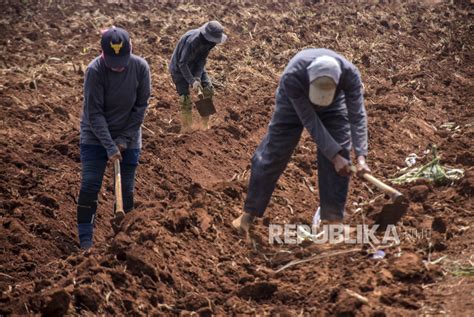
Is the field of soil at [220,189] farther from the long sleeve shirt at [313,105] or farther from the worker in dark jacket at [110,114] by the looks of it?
the long sleeve shirt at [313,105]

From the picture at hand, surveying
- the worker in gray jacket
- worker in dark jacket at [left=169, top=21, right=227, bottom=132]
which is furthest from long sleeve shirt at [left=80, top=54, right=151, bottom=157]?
worker in dark jacket at [left=169, top=21, right=227, bottom=132]

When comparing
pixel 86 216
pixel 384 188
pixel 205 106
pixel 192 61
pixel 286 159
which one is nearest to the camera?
pixel 384 188

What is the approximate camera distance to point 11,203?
23.9 feet

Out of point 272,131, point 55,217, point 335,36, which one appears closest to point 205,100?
point 55,217

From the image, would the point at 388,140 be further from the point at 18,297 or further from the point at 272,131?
the point at 18,297

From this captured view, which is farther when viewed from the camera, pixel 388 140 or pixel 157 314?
pixel 388 140

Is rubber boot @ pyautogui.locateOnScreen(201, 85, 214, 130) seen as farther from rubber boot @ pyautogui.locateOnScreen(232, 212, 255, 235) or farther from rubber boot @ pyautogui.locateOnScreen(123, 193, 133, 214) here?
rubber boot @ pyautogui.locateOnScreen(232, 212, 255, 235)

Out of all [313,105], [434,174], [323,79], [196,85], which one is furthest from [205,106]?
[323,79]

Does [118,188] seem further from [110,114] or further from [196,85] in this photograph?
[196,85]

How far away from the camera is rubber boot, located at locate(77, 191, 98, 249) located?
21.4 ft

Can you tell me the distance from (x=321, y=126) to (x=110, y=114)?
172 centimetres

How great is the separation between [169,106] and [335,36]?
20.2ft

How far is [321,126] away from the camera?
5770 mm

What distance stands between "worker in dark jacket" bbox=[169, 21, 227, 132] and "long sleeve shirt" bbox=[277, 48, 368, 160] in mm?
3492
